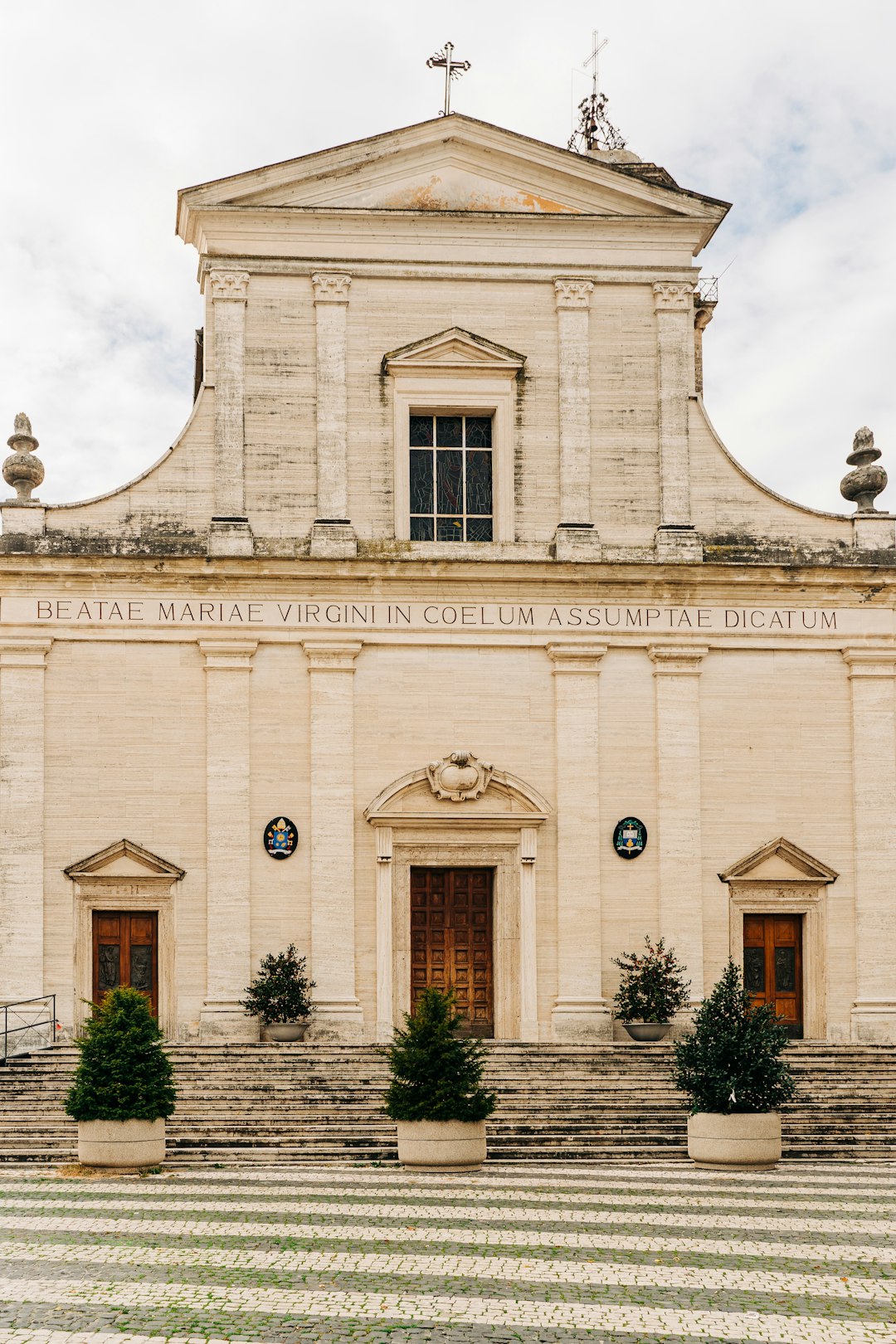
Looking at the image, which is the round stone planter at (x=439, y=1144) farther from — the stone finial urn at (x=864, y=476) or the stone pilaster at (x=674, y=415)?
the stone finial urn at (x=864, y=476)

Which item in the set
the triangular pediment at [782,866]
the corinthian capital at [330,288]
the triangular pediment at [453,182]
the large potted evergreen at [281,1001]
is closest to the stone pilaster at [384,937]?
the large potted evergreen at [281,1001]

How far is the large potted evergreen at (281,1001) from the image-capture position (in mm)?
24703

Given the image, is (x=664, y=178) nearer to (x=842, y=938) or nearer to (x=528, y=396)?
(x=528, y=396)

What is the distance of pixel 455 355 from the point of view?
27047mm

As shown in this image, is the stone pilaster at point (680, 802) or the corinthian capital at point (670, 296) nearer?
the stone pilaster at point (680, 802)

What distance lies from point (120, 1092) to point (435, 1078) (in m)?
3.44

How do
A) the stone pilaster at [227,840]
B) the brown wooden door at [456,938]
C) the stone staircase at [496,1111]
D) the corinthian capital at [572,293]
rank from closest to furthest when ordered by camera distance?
the stone staircase at [496,1111] → the stone pilaster at [227,840] → the brown wooden door at [456,938] → the corinthian capital at [572,293]

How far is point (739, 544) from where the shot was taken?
2719 centimetres

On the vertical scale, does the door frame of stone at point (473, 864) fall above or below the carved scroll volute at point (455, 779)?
below

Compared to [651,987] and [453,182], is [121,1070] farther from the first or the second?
[453,182]

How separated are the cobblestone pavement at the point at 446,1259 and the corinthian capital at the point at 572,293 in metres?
14.8

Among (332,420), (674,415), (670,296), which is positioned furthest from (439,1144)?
(670,296)

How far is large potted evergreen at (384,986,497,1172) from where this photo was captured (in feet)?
59.8

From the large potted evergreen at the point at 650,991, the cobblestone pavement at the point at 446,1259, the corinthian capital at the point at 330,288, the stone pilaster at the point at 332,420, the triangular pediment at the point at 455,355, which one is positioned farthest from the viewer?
the corinthian capital at the point at 330,288
